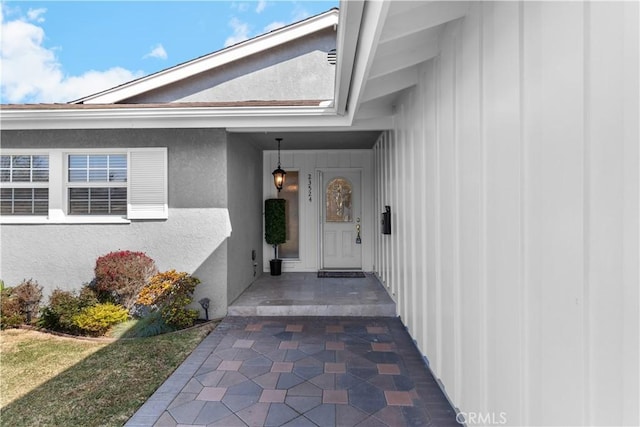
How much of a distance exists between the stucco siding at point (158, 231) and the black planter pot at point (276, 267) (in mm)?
2304

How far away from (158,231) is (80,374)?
6.77ft

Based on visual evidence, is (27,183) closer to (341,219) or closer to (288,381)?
(288,381)

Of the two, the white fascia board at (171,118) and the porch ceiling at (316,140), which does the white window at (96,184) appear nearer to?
the white fascia board at (171,118)

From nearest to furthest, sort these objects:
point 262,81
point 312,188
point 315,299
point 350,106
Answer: point 350,106 → point 315,299 → point 312,188 → point 262,81

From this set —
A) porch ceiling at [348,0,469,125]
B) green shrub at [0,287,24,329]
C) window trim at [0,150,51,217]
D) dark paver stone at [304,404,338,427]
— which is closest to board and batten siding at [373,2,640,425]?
porch ceiling at [348,0,469,125]

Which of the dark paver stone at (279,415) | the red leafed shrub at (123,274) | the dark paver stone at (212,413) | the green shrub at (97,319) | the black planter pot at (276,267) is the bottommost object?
the dark paver stone at (212,413)

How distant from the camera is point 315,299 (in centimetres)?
498

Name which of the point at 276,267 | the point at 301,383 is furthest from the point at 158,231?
the point at 301,383

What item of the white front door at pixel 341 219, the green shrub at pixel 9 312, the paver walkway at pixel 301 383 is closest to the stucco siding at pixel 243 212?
the paver walkway at pixel 301 383

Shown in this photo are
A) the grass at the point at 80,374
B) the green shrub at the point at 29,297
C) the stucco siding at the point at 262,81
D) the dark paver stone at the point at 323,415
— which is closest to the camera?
the dark paver stone at the point at 323,415

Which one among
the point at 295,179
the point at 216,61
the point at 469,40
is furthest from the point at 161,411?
the point at 216,61

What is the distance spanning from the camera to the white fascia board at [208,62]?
7426mm

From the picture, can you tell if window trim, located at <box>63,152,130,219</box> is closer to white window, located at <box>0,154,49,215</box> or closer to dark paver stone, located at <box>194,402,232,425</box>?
white window, located at <box>0,154,49,215</box>

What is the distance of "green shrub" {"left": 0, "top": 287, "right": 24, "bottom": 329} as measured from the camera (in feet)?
14.1
